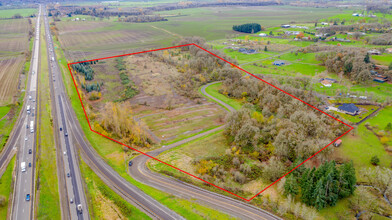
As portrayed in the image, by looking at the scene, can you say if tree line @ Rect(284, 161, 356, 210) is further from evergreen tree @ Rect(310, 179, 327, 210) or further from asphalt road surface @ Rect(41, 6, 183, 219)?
asphalt road surface @ Rect(41, 6, 183, 219)

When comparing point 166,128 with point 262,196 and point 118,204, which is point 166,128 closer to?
point 118,204

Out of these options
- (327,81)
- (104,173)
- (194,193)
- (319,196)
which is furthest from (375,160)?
(104,173)

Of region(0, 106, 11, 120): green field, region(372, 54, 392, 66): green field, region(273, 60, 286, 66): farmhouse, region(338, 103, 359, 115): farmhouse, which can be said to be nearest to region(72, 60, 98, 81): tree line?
region(0, 106, 11, 120): green field

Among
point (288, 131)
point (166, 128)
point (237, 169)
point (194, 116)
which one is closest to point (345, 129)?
point (288, 131)

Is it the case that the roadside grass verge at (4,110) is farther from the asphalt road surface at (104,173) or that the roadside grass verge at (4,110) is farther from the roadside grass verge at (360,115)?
the roadside grass verge at (360,115)

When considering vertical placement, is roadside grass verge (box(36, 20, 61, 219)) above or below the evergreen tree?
above

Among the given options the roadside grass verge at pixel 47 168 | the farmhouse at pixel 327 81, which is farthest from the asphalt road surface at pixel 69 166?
the farmhouse at pixel 327 81

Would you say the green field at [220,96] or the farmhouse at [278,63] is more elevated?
the farmhouse at [278,63]
